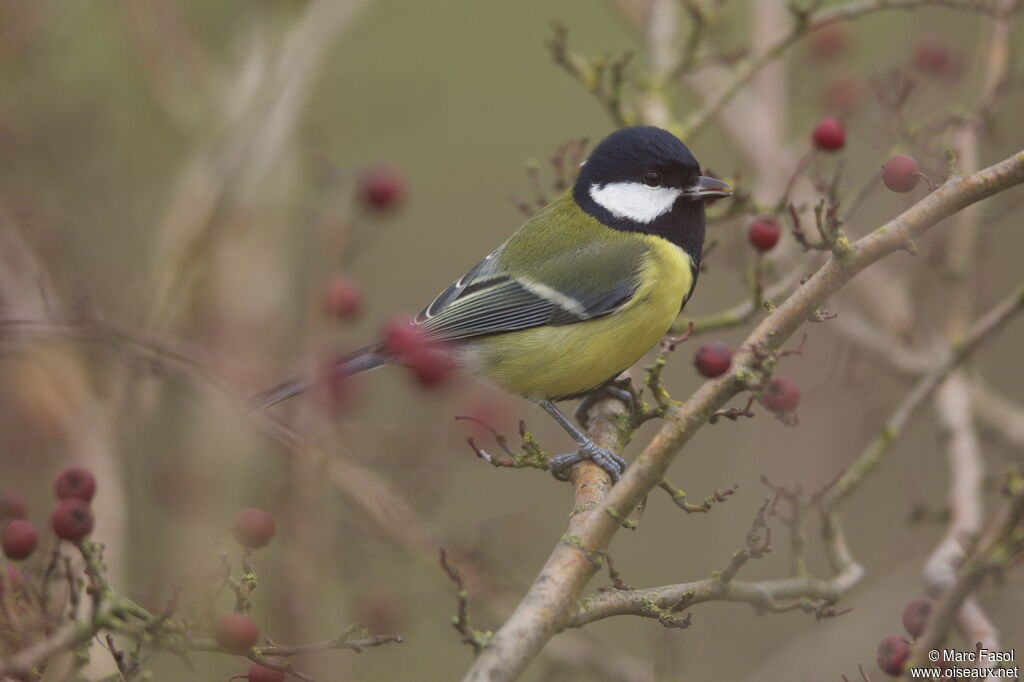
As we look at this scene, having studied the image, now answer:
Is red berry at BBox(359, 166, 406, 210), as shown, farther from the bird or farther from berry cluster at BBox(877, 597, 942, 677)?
berry cluster at BBox(877, 597, 942, 677)

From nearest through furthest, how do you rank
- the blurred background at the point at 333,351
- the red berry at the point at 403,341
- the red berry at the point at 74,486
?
the red berry at the point at 74,486, the red berry at the point at 403,341, the blurred background at the point at 333,351

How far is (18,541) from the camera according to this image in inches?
73.4

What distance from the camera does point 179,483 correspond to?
4168 millimetres

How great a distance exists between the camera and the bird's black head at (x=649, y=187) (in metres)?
3.16

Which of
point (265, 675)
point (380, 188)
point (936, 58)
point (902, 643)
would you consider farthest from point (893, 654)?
point (936, 58)

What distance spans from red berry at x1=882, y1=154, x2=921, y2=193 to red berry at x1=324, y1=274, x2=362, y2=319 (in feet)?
5.10

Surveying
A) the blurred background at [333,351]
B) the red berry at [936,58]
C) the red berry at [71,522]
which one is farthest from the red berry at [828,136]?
the red berry at [71,522]

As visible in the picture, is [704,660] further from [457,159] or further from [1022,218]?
[457,159]

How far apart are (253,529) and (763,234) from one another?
4.64 feet

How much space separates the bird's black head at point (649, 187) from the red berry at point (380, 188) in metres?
0.60

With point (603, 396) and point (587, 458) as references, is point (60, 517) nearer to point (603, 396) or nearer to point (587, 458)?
point (587, 458)

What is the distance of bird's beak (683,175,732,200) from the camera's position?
122 inches

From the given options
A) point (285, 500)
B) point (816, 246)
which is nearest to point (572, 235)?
point (285, 500)

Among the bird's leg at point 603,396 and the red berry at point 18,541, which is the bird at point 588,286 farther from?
the red berry at point 18,541
